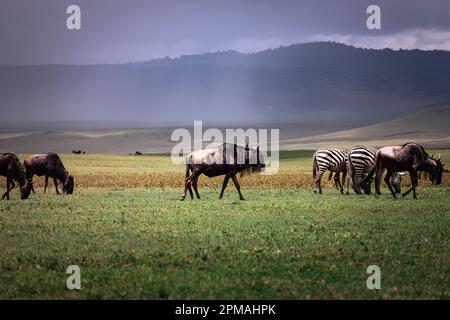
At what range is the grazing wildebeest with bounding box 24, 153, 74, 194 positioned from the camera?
3328 cm

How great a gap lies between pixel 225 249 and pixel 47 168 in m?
20.1

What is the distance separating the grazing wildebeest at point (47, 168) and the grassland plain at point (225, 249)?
6.13m

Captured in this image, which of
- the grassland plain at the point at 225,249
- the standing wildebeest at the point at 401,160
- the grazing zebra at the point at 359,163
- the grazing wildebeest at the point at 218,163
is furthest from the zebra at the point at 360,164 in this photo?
the grassland plain at the point at 225,249

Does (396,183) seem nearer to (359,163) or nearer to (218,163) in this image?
(359,163)

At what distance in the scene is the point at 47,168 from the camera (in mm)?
33781

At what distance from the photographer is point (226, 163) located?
2973cm

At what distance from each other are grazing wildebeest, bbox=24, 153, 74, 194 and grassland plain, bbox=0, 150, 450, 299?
6.13m

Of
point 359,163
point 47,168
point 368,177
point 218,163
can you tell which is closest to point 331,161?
point 359,163

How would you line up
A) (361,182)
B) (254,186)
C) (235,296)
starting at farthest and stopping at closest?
(254,186)
(361,182)
(235,296)

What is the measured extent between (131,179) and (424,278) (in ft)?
114

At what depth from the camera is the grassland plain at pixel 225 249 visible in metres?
12.2

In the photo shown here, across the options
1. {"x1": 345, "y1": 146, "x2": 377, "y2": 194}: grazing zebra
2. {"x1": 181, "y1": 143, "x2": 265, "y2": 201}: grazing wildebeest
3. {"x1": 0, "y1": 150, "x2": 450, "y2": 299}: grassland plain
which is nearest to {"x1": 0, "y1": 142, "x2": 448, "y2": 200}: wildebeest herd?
{"x1": 181, "y1": 143, "x2": 265, "y2": 201}: grazing wildebeest
